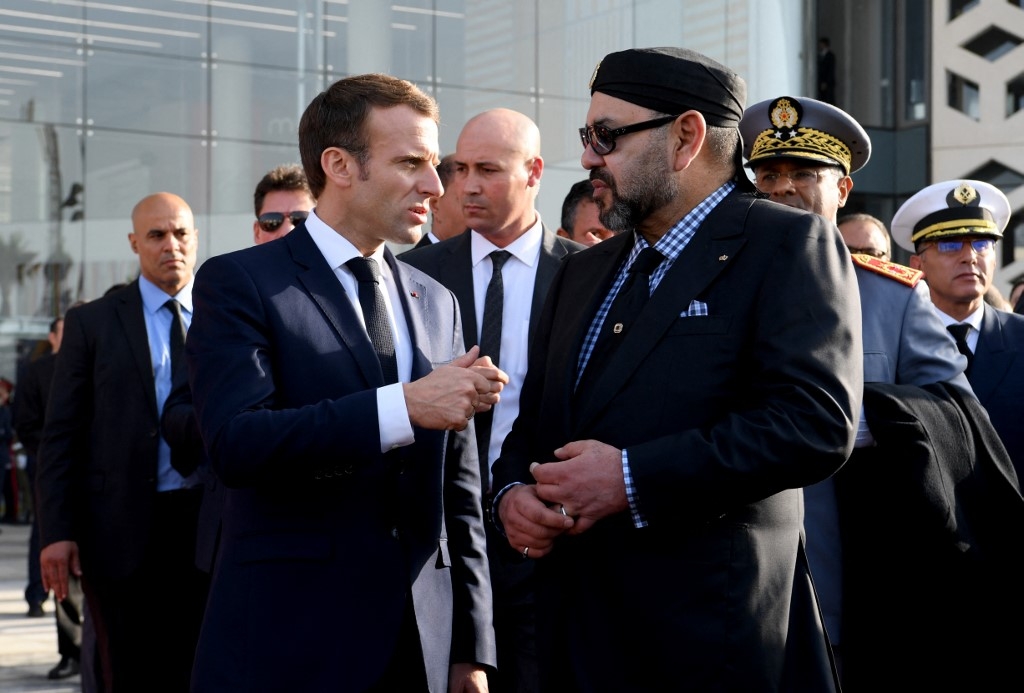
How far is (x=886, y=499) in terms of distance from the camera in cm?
353

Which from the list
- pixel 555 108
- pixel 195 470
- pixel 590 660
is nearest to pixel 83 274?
pixel 555 108

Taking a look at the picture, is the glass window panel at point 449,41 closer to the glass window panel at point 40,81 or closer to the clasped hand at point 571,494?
the glass window panel at point 40,81

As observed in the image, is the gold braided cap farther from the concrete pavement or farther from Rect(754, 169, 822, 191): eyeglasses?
the concrete pavement

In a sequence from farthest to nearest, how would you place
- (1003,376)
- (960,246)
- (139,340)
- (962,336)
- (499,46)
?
(499,46) < (139,340) < (960,246) < (962,336) < (1003,376)

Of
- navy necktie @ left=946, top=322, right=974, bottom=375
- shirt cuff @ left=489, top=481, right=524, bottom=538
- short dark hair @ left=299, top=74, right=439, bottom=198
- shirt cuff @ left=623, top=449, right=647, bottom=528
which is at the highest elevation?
short dark hair @ left=299, top=74, right=439, bottom=198

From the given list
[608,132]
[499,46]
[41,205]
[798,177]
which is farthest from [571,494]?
[499,46]

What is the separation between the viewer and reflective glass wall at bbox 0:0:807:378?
504 inches

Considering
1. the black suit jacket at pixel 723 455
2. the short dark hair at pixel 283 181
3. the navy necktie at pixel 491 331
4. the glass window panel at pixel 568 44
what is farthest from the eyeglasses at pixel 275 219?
the glass window panel at pixel 568 44

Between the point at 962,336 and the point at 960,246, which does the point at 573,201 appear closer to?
the point at 960,246

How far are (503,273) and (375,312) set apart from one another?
5.46 feet

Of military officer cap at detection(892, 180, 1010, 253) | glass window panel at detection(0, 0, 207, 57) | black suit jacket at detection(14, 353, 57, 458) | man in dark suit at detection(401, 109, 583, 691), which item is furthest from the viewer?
glass window panel at detection(0, 0, 207, 57)

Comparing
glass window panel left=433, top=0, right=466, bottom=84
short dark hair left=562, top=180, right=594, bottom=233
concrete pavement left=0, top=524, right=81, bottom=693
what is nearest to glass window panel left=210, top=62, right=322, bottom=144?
glass window panel left=433, top=0, right=466, bottom=84

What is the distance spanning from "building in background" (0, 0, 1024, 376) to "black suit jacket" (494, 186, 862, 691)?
35.6 ft

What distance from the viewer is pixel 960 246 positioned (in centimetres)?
504
